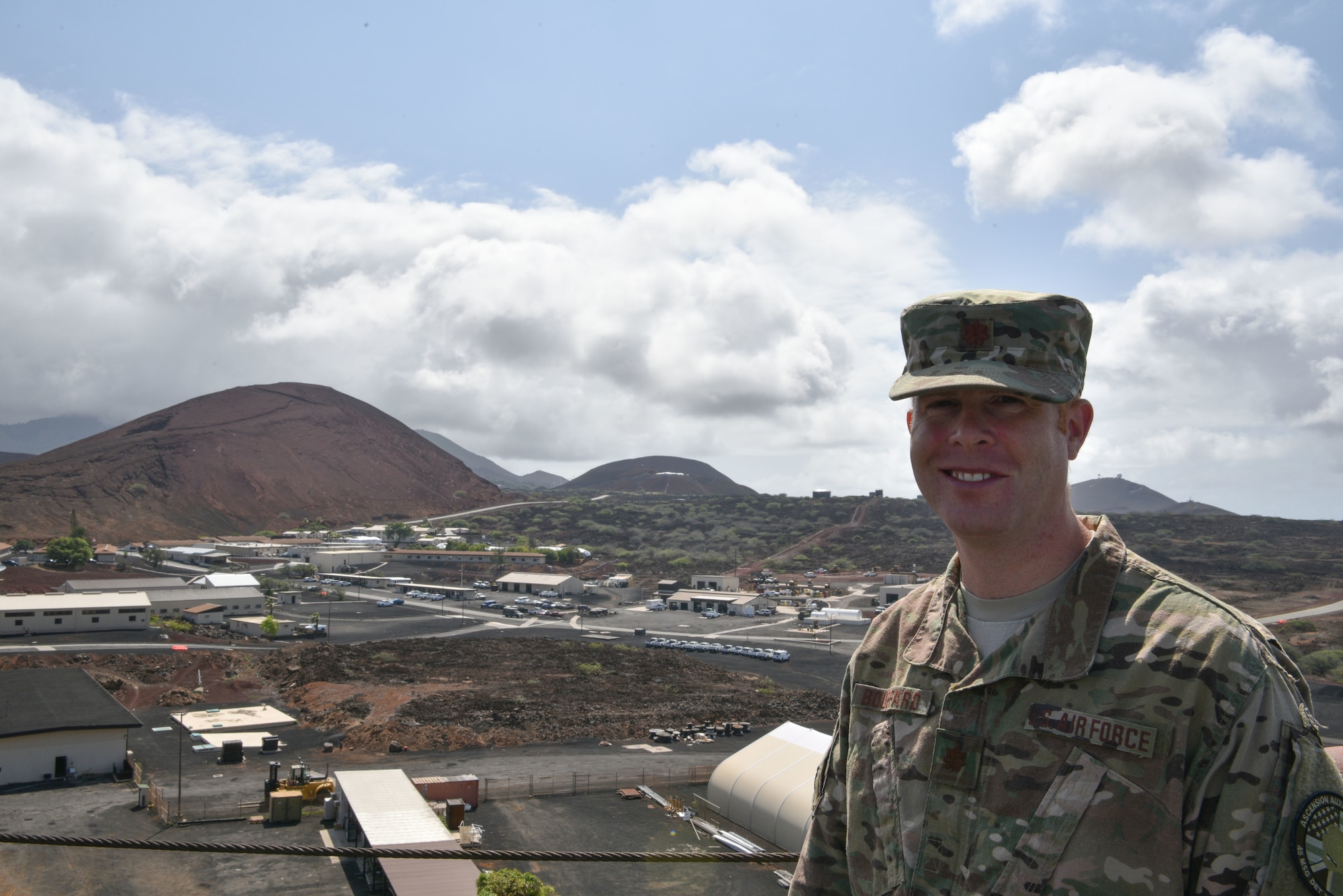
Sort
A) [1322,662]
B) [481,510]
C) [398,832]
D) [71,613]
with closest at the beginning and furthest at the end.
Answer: [398,832] < [71,613] < [1322,662] < [481,510]

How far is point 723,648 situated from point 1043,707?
61.8 meters

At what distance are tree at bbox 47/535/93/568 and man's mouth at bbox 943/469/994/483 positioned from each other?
111 metres

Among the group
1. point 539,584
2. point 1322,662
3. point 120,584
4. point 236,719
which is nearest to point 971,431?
point 236,719

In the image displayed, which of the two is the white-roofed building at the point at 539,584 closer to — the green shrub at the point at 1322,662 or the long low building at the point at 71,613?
the long low building at the point at 71,613

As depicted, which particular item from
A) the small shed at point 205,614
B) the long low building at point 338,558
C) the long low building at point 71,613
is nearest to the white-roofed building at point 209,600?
the small shed at point 205,614

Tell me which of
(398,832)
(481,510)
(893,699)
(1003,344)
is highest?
(1003,344)

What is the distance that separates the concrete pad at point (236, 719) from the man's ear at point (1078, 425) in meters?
42.1

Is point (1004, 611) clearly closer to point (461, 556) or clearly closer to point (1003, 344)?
point (1003, 344)

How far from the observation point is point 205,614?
2709 inches

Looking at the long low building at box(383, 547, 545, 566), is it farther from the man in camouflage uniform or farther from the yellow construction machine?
the man in camouflage uniform

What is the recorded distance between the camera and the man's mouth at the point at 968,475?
2621 mm

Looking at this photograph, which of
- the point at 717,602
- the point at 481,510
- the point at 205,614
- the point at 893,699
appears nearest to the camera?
the point at 893,699

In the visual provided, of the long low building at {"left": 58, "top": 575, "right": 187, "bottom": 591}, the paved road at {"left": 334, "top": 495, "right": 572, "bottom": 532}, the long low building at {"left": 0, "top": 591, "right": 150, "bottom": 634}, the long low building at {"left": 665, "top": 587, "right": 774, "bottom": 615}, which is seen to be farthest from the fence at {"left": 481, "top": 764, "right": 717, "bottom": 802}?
the paved road at {"left": 334, "top": 495, "right": 572, "bottom": 532}

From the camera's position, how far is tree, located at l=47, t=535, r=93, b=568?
3627 inches
